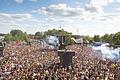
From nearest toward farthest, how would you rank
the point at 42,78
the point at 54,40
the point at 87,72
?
the point at 42,78, the point at 87,72, the point at 54,40

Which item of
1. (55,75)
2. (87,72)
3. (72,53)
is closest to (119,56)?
(72,53)

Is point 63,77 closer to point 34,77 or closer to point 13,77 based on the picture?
point 34,77

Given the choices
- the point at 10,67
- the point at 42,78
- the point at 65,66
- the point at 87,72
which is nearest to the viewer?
the point at 42,78

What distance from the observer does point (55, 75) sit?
2267cm

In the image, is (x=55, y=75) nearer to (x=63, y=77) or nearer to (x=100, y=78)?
(x=63, y=77)

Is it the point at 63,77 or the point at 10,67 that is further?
the point at 10,67

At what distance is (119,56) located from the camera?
115 feet

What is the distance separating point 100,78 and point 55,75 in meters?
3.10

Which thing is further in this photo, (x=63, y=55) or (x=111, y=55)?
(x=111, y=55)

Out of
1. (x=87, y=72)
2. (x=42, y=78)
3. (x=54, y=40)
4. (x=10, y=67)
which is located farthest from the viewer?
(x=54, y=40)

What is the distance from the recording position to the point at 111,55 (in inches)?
1447

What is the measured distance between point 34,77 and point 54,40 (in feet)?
165

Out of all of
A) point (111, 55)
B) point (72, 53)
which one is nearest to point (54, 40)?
point (111, 55)

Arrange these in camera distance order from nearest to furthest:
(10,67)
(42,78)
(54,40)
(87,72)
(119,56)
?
(42,78) → (87,72) → (10,67) → (119,56) → (54,40)
